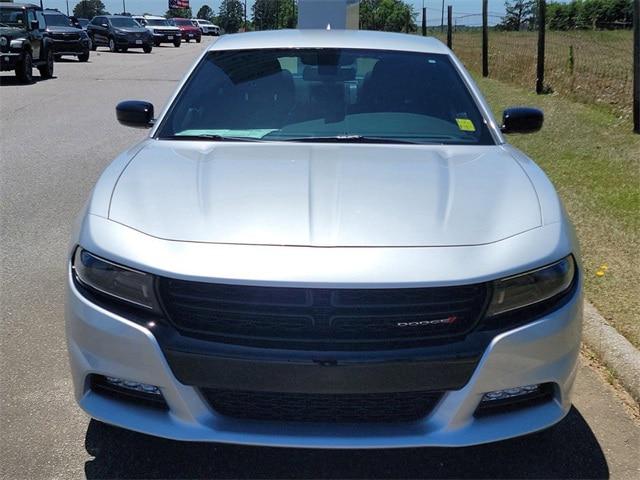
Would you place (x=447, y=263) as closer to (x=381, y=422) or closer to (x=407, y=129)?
(x=381, y=422)

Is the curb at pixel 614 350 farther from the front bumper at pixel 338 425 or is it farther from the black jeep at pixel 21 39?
the black jeep at pixel 21 39

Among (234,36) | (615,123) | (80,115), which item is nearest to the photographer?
(234,36)

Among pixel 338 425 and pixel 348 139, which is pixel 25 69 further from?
pixel 338 425

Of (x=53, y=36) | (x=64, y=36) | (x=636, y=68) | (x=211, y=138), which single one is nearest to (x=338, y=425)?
(x=211, y=138)

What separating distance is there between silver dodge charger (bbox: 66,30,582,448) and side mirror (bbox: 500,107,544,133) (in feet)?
4.47

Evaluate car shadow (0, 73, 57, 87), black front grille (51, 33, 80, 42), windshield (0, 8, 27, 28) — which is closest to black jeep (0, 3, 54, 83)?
windshield (0, 8, 27, 28)

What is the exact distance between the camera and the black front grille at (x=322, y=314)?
2.51 m

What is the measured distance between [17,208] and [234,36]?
3.10m

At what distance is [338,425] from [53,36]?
2719 cm

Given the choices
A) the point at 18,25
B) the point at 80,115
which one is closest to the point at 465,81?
the point at 80,115

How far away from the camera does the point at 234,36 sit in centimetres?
483

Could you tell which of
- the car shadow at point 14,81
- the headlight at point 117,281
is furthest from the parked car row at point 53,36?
the headlight at point 117,281

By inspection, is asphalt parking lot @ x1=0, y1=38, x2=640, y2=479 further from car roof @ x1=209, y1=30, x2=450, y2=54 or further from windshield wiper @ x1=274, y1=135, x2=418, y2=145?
car roof @ x1=209, y1=30, x2=450, y2=54

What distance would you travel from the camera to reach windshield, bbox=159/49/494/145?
393 centimetres
